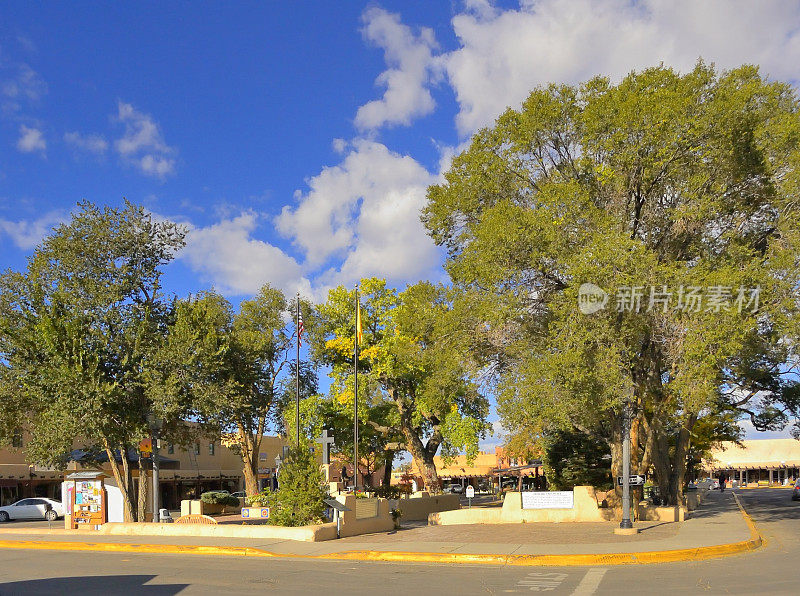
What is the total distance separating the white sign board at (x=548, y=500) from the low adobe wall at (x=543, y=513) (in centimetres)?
15

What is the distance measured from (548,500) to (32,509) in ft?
Result: 93.4

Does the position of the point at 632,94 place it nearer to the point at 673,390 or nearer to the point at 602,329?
the point at 602,329

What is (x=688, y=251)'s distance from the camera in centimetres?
2544

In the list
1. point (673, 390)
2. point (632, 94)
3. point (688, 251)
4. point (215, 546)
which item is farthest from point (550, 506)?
point (632, 94)

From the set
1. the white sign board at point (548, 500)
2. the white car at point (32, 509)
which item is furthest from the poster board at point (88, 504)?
the white car at point (32, 509)

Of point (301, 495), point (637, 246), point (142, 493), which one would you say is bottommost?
point (142, 493)

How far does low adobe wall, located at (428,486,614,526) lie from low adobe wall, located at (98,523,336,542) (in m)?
7.13

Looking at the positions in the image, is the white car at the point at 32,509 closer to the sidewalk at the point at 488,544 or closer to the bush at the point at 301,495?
the sidewalk at the point at 488,544

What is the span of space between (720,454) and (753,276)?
239 ft

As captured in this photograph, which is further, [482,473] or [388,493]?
[482,473]

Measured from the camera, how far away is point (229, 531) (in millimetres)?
20875

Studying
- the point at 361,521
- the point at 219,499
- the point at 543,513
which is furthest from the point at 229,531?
the point at 219,499

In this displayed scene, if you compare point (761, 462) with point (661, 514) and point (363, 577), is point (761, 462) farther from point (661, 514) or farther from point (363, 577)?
point (363, 577)

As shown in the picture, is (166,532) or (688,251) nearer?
(166,532)
